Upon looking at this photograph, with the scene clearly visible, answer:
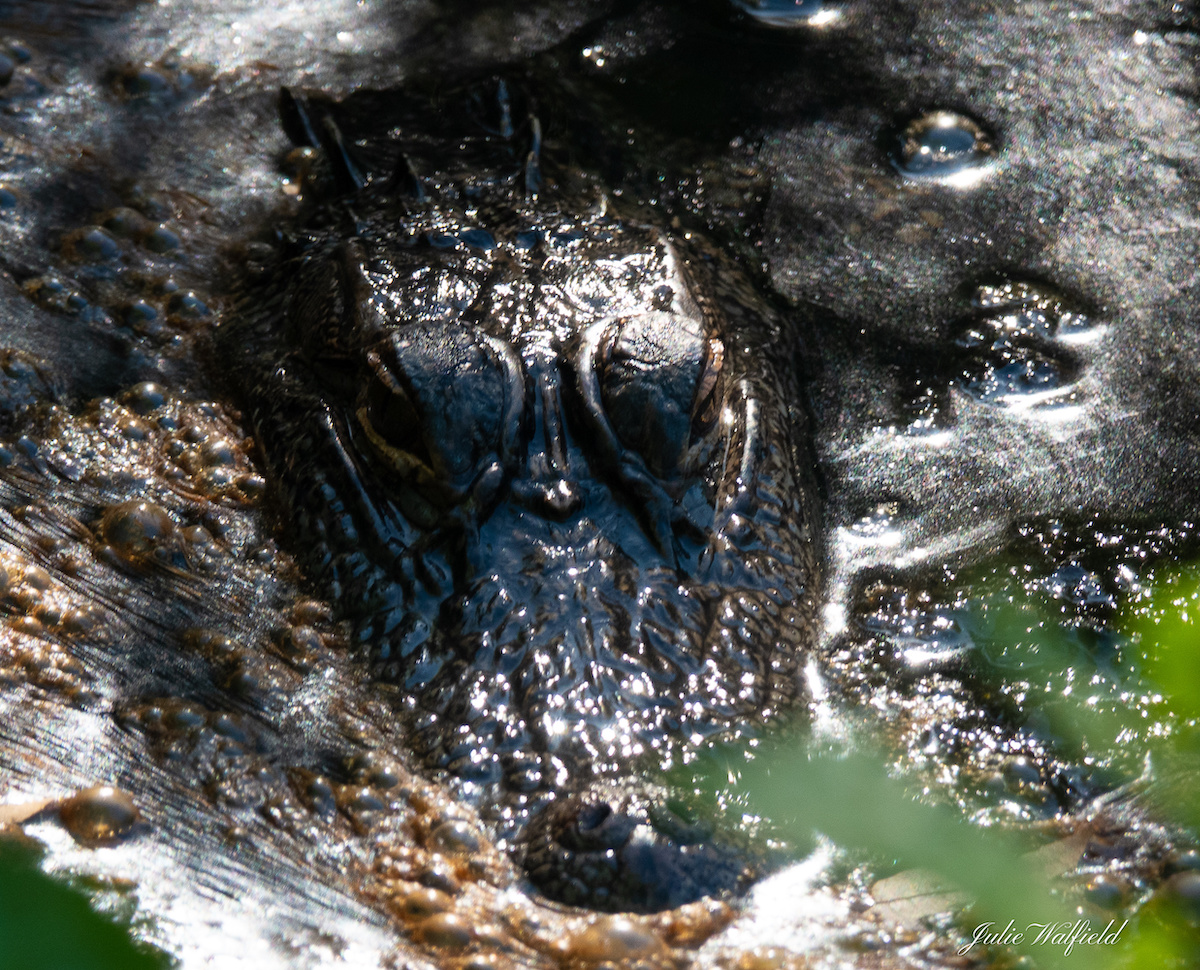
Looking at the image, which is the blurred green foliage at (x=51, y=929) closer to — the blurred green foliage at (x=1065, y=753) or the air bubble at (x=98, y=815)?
the air bubble at (x=98, y=815)

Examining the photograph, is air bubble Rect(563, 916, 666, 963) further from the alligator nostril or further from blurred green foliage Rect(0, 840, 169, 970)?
the alligator nostril

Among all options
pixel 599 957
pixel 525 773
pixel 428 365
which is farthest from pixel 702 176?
pixel 599 957

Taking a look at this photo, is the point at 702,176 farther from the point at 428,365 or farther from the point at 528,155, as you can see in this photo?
the point at 428,365

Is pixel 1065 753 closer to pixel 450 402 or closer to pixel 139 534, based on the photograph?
pixel 450 402

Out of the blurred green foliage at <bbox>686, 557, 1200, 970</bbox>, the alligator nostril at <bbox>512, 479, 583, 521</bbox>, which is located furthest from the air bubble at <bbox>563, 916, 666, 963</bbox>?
the alligator nostril at <bbox>512, 479, 583, 521</bbox>

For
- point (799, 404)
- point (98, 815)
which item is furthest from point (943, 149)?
point (98, 815)
